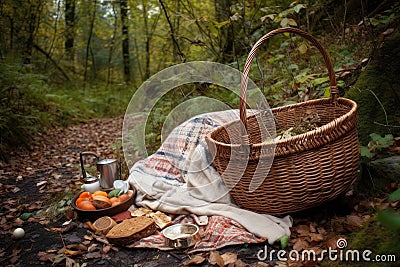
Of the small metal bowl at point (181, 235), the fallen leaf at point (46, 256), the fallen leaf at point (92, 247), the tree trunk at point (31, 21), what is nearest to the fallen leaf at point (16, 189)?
the fallen leaf at point (46, 256)

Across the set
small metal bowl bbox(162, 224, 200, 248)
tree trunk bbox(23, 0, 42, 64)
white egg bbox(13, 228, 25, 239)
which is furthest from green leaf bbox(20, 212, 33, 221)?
tree trunk bbox(23, 0, 42, 64)

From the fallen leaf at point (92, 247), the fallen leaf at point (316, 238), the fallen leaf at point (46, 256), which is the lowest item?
the fallen leaf at point (92, 247)

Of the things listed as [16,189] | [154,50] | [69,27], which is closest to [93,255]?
[16,189]

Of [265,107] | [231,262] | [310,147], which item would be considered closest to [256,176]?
[310,147]

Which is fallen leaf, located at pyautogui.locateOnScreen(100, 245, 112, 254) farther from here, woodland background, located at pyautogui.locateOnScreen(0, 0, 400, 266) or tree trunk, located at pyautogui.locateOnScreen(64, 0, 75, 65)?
tree trunk, located at pyautogui.locateOnScreen(64, 0, 75, 65)

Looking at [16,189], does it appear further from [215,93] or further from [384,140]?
[384,140]

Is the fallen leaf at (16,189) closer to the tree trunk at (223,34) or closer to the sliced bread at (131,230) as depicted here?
the sliced bread at (131,230)

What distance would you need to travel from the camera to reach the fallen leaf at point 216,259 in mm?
1706

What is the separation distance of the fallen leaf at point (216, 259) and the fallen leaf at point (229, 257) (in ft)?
0.07

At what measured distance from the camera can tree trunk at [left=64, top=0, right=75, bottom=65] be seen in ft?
27.8

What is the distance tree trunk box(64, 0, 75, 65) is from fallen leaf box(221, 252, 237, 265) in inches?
316

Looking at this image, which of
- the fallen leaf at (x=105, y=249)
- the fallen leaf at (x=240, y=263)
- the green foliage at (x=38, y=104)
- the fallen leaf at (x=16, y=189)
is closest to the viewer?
the fallen leaf at (x=240, y=263)

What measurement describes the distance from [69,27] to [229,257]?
8212mm

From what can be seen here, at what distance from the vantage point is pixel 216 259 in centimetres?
174
